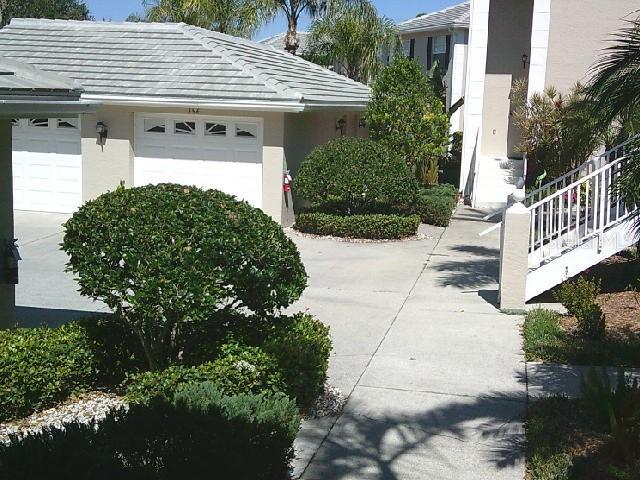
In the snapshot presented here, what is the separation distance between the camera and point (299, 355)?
22.0 feet

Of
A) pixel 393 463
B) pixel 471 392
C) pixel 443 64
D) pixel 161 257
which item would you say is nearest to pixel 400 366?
pixel 471 392

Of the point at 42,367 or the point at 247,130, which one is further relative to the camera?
the point at 247,130

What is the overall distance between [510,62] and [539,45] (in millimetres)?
2031

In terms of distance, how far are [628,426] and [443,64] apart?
3292 centimetres

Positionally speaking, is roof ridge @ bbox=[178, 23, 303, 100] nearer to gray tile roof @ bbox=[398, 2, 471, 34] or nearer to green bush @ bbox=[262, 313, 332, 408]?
green bush @ bbox=[262, 313, 332, 408]

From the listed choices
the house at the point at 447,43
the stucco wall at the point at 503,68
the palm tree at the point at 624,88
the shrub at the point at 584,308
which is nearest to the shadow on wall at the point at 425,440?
the shrub at the point at 584,308

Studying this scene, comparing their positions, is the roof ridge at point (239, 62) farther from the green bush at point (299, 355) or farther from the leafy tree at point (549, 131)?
the green bush at point (299, 355)

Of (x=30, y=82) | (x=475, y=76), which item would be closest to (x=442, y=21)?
(x=475, y=76)

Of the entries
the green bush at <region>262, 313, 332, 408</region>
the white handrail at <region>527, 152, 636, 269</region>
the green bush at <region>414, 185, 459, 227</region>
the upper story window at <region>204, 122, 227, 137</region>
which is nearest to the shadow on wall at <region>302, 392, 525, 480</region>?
the green bush at <region>262, 313, 332, 408</region>

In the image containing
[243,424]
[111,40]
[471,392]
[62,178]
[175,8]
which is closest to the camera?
[243,424]

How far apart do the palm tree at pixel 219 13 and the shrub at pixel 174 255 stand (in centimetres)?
2133

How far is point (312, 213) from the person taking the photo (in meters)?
16.6

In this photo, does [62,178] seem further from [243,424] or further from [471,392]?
[243,424]

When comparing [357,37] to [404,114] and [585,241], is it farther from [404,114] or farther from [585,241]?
[585,241]
